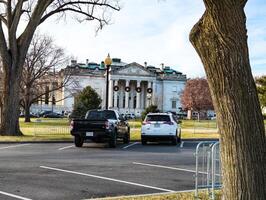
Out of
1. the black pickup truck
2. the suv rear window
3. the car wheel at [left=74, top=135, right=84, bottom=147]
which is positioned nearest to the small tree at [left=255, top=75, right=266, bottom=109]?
the suv rear window

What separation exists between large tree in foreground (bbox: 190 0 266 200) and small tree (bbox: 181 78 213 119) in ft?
343

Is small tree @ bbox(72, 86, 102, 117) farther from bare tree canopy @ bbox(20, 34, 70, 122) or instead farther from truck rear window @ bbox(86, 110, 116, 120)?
truck rear window @ bbox(86, 110, 116, 120)

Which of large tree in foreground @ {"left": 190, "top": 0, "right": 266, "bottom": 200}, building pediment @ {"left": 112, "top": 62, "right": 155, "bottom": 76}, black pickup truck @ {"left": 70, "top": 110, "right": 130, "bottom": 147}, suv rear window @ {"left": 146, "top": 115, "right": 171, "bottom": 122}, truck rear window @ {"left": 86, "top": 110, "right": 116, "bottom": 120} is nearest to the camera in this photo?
large tree in foreground @ {"left": 190, "top": 0, "right": 266, "bottom": 200}

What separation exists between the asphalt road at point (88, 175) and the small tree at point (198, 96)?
9357 cm

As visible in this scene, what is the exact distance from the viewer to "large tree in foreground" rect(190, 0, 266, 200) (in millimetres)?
5824

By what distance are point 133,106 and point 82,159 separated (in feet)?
398

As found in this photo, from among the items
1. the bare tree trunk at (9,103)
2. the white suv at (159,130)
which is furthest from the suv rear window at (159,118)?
the bare tree trunk at (9,103)

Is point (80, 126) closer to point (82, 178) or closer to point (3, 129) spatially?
point (3, 129)

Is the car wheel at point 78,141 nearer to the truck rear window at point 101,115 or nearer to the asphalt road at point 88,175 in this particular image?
the truck rear window at point 101,115

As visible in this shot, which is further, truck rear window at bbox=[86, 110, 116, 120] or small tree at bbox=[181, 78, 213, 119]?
small tree at bbox=[181, 78, 213, 119]

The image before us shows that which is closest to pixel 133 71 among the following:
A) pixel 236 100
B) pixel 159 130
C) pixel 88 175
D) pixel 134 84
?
pixel 134 84

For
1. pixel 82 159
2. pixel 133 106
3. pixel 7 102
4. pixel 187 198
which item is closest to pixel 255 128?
pixel 187 198

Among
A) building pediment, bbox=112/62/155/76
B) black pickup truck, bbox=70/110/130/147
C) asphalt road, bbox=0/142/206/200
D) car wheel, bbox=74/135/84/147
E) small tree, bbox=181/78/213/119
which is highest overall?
building pediment, bbox=112/62/155/76

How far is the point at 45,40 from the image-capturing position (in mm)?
65188
